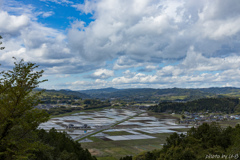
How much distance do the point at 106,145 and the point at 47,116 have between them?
3091 inches

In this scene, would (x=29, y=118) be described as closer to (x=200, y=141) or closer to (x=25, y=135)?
(x=25, y=135)

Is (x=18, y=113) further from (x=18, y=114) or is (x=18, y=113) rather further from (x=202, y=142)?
(x=202, y=142)

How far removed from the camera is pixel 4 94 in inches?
707

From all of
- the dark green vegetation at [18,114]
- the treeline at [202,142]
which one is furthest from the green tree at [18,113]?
the treeline at [202,142]

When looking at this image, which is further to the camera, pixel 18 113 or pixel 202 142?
pixel 202 142

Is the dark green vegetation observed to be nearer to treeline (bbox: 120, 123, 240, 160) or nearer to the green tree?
the green tree

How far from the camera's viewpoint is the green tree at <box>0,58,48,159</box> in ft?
56.5

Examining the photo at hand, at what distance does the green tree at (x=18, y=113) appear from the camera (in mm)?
17234

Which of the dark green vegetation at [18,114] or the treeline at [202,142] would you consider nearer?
the dark green vegetation at [18,114]

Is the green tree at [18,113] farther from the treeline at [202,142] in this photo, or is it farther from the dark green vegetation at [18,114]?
the treeline at [202,142]

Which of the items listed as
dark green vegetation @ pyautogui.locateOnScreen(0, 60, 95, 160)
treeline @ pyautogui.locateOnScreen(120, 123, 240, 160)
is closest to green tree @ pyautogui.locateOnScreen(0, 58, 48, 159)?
dark green vegetation @ pyautogui.locateOnScreen(0, 60, 95, 160)

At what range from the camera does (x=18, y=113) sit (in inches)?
715

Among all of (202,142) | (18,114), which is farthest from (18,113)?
(202,142)

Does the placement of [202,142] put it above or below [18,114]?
below
